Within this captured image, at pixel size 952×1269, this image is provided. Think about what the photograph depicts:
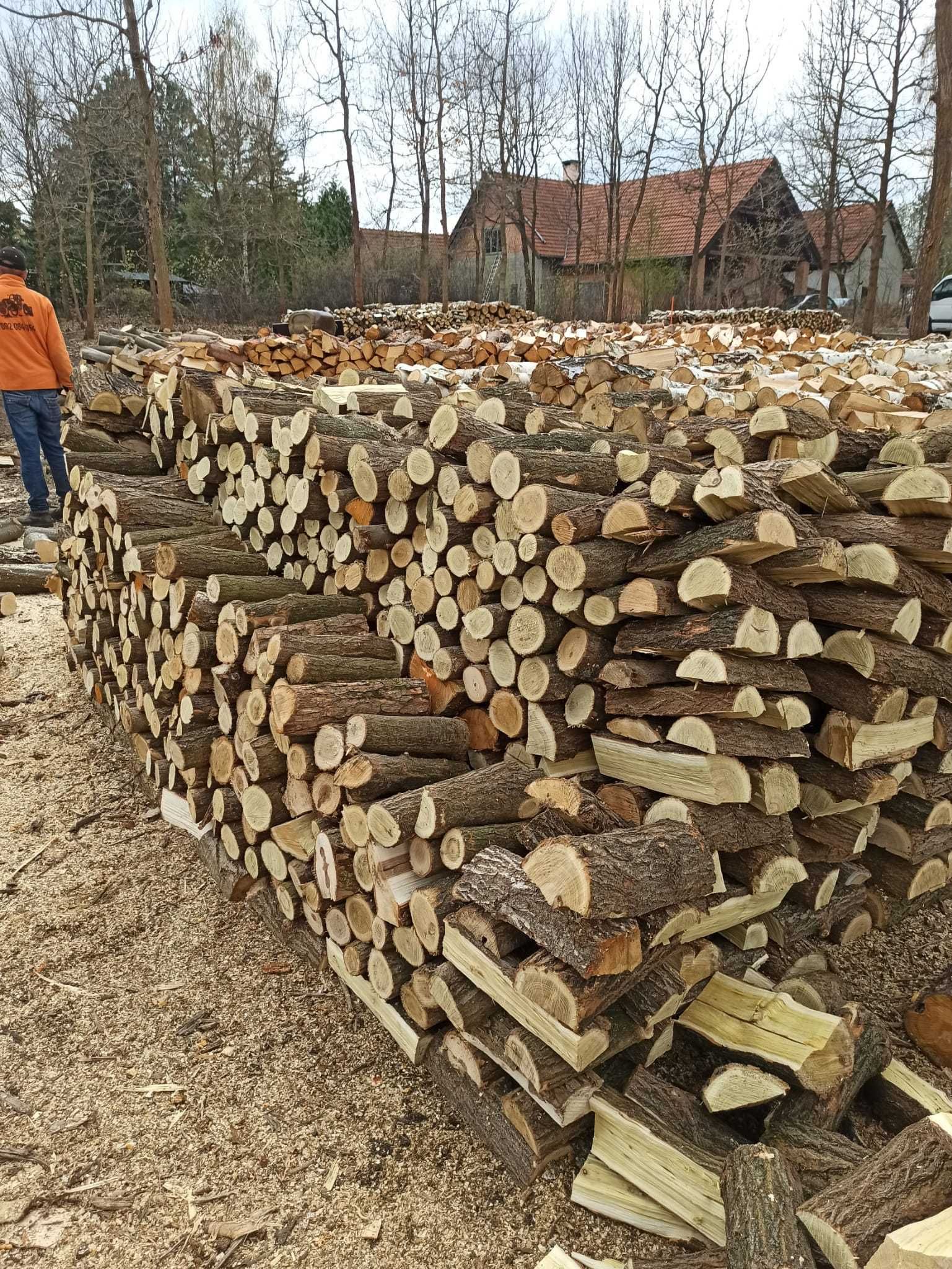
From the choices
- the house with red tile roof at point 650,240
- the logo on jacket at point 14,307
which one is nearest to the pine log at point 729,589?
the logo on jacket at point 14,307

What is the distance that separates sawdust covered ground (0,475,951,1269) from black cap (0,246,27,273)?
4.67 meters

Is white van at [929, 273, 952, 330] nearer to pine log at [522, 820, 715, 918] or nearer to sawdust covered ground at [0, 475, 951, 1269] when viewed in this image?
sawdust covered ground at [0, 475, 951, 1269]

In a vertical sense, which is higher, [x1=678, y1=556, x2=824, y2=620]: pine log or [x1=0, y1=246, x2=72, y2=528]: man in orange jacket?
[x1=0, y1=246, x2=72, y2=528]: man in orange jacket

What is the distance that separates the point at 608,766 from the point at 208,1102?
4.99 ft

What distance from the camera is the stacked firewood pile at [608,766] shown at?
1.99 m

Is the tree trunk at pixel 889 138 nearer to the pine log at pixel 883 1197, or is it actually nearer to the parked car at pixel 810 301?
the parked car at pixel 810 301

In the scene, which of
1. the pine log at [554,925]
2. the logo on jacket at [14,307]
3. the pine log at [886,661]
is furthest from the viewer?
the logo on jacket at [14,307]

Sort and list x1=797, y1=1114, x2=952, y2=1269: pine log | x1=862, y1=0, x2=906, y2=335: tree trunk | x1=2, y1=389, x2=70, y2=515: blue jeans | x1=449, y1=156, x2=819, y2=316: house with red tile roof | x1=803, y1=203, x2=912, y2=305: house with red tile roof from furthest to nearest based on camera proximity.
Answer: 1. x1=803, y1=203, x2=912, y2=305: house with red tile roof
2. x1=449, y1=156, x2=819, y2=316: house with red tile roof
3. x1=862, y1=0, x2=906, y2=335: tree trunk
4. x1=2, y1=389, x2=70, y2=515: blue jeans
5. x1=797, y1=1114, x2=952, y2=1269: pine log

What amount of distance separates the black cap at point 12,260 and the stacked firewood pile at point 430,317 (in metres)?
8.35

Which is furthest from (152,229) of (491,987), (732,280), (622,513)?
(732,280)

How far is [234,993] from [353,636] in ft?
4.24

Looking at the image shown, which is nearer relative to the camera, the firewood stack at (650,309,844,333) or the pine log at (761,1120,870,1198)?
the pine log at (761,1120,870,1198)

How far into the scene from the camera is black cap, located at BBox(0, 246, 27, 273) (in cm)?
611

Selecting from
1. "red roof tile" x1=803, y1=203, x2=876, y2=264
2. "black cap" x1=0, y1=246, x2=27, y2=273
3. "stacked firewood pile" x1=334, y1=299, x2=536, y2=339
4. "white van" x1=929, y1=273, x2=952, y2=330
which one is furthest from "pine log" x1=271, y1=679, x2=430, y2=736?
"red roof tile" x1=803, y1=203, x2=876, y2=264
